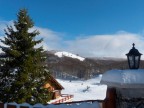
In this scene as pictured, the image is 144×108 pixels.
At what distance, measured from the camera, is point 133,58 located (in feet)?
28.2

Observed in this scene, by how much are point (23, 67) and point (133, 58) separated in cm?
1425

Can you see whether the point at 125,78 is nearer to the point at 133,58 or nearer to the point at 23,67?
the point at 133,58

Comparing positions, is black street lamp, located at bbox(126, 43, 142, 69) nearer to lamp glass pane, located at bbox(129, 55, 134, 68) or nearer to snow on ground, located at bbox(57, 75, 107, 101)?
lamp glass pane, located at bbox(129, 55, 134, 68)

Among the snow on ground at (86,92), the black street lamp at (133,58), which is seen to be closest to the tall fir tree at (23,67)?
the black street lamp at (133,58)

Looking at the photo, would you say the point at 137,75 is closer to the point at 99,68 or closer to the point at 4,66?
the point at 4,66

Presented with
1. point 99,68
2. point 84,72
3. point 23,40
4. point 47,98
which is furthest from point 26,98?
point 99,68

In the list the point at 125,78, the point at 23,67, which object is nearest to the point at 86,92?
the point at 23,67

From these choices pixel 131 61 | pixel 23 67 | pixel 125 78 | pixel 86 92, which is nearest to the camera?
pixel 125 78

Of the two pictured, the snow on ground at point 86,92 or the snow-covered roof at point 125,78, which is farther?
the snow on ground at point 86,92

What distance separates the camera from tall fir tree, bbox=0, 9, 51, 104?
21547 millimetres

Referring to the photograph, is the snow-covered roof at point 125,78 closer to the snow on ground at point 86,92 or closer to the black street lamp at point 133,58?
the black street lamp at point 133,58

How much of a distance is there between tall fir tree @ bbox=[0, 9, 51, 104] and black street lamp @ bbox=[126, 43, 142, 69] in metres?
13.5

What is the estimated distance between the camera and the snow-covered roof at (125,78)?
24.2 feet

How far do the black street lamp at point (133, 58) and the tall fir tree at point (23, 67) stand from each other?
13.5 m
